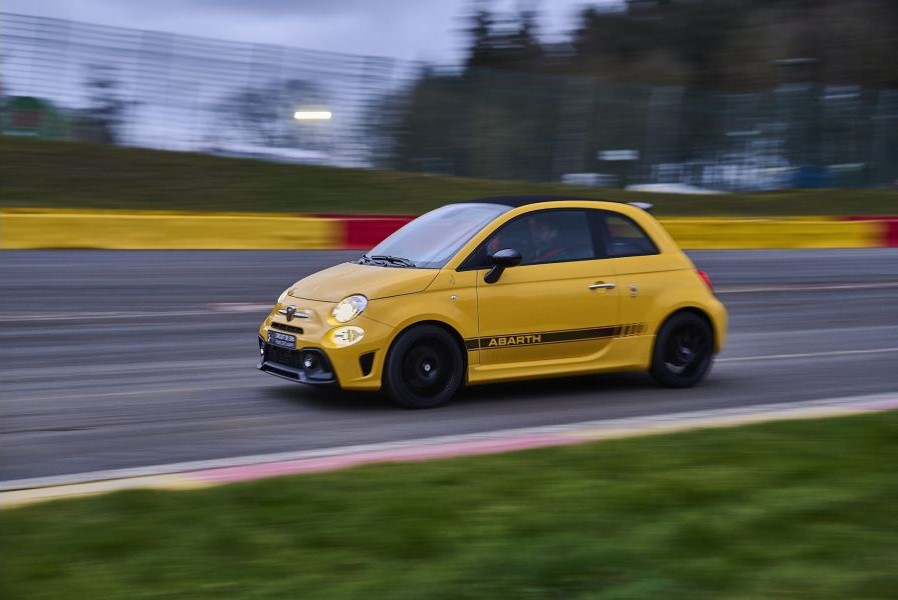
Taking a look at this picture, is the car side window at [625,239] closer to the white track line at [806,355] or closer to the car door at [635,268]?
the car door at [635,268]

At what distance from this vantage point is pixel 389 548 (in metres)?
4.91

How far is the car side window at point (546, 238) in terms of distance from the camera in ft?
29.4

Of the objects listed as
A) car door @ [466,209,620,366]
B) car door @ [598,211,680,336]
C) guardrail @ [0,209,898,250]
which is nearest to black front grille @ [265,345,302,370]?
car door @ [466,209,620,366]

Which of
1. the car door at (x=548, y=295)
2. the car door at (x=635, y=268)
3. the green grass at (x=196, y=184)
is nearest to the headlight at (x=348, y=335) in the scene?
the car door at (x=548, y=295)

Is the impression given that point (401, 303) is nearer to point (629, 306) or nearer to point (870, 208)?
point (629, 306)

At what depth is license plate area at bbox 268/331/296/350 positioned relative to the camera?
28.0 feet

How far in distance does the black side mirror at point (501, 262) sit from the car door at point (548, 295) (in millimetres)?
43

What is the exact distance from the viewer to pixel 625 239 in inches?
374

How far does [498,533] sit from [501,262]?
3836mm

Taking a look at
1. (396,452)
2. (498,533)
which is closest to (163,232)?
(396,452)

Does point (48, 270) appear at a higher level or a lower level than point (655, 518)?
higher

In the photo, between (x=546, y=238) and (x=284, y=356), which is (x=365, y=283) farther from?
(x=546, y=238)

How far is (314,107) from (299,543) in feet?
69.0

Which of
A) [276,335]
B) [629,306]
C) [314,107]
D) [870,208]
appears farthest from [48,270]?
[870,208]
